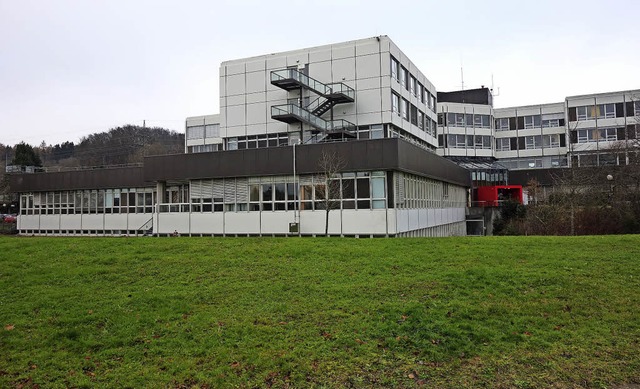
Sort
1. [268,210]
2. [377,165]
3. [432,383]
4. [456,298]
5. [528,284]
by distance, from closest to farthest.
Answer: [432,383]
[456,298]
[528,284]
[377,165]
[268,210]

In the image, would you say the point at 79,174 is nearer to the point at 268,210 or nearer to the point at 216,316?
the point at 268,210

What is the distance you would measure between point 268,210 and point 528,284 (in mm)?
18176

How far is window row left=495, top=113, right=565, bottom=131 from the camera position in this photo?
66.4 m

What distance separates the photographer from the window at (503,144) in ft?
229

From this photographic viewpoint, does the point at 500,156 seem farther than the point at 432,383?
Yes

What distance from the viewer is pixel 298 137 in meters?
37.9

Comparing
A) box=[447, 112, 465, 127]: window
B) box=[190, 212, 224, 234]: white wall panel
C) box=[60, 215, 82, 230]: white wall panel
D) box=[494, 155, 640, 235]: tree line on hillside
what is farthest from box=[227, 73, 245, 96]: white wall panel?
box=[447, 112, 465, 127]: window

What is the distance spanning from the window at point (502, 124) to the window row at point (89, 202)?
50823 millimetres

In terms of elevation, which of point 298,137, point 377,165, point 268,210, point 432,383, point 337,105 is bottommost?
point 432,383

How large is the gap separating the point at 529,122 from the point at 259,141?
44930mm

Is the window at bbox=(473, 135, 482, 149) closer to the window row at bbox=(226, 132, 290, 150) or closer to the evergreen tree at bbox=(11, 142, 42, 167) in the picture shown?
the window row at bbox=(226, 132, 290, 150)

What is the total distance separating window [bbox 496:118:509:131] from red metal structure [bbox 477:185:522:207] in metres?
17.4

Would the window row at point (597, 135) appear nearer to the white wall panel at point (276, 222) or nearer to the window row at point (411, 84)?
the window row at point (411, 84)

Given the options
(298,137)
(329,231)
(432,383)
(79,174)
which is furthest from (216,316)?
(79,174)
